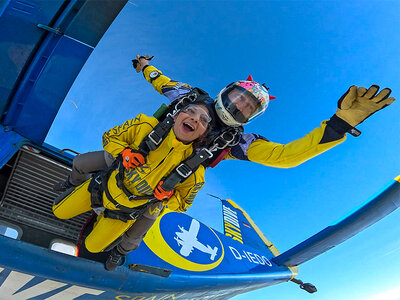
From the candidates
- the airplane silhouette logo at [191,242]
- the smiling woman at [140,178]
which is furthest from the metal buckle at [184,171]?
the airplane silhouette logo at [191,242]

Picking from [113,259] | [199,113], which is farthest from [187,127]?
[113,259]

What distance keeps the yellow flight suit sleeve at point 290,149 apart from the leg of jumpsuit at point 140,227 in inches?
31.3

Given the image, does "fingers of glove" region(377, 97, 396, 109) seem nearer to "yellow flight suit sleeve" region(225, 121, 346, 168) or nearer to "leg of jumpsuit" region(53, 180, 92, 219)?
"yellow flight suit sleeve" region(225, 121, 346, 168)

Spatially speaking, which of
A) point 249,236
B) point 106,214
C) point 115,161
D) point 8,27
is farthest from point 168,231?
point 249,236

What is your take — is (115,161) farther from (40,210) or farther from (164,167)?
(40,210)

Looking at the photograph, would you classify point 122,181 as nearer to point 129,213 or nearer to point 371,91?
point 129,213

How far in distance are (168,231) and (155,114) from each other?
227 centimetres

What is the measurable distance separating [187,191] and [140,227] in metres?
0.61

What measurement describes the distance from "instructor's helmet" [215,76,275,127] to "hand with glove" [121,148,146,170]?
0.70 metres

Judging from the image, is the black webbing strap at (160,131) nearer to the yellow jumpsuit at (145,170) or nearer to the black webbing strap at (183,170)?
the yellow jumpsuit at (145,170)

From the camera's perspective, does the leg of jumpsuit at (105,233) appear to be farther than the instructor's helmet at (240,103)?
Yes

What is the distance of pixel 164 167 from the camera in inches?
88.0

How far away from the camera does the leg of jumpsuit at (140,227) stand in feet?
8.19

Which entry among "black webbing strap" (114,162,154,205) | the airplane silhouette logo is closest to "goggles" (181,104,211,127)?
"black webbing strap" (114,162,154,205)
